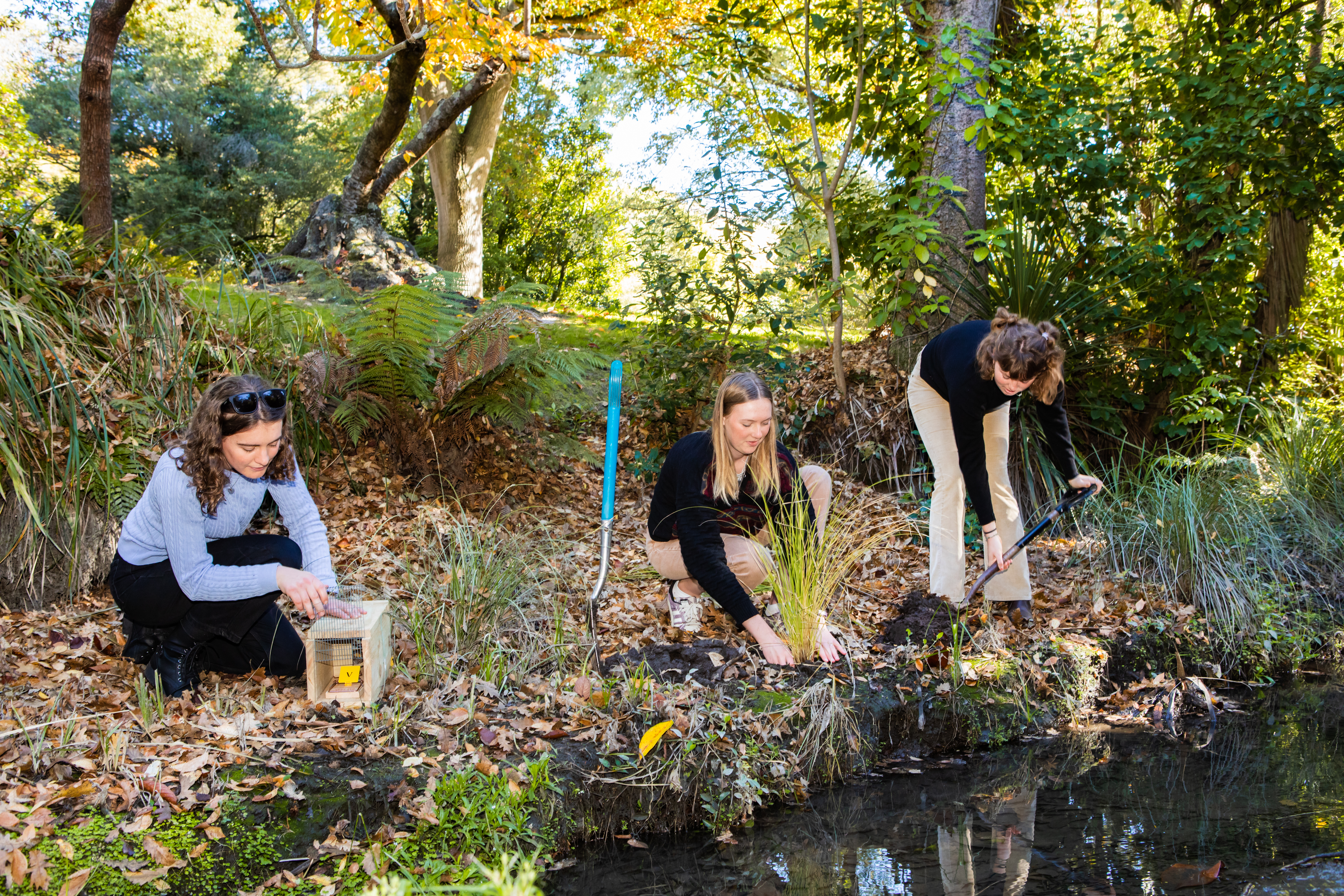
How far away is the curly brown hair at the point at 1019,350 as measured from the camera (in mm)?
3244

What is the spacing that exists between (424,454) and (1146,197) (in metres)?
5.03

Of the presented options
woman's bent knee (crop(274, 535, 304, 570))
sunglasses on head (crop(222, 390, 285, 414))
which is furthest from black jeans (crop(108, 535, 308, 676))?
sunglasses on head (crop(222, 390, 285, 414))

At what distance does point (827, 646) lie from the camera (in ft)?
11.5

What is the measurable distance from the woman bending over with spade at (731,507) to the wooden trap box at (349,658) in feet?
3.64

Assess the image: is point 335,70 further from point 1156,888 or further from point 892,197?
point 1156,888

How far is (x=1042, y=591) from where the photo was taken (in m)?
4.38

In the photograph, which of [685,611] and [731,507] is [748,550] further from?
[685,611]

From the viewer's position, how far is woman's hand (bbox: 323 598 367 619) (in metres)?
2.98

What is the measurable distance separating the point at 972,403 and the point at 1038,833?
153 cm

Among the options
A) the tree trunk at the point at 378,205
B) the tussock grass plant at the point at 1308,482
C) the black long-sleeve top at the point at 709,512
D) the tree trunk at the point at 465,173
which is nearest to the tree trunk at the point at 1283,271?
the tussock grass plant at the point at 1308,482

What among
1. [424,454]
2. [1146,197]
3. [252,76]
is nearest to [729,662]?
[424,454]

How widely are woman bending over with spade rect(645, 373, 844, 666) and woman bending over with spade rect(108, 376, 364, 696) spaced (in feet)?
4.07

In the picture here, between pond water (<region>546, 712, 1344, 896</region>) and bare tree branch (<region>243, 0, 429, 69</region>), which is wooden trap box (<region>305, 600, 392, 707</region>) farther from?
bare tree branch (<region>243, 0, 429, 69</region>)

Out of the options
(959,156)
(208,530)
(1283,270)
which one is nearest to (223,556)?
(208,530)
